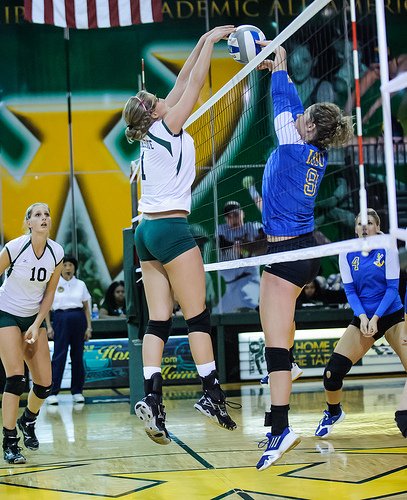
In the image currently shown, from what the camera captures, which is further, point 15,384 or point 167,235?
point 15,384

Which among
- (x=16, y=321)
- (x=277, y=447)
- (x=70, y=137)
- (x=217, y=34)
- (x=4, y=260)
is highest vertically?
(x=70, y=137)

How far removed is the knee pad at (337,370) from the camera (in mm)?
7246

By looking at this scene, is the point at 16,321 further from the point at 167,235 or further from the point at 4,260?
the point at 167,235

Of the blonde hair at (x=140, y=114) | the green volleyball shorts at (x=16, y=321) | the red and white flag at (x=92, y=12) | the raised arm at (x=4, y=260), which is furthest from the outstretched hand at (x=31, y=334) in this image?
the red and white flag at (x=92, y=12)

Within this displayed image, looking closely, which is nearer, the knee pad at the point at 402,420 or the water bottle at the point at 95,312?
the knee pad at the point at 402,420

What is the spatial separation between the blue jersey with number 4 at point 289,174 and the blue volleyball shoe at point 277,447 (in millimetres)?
1220

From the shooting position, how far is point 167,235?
5160mm

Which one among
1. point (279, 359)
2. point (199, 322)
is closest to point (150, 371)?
point (199, 322)

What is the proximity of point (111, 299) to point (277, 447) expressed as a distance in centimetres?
948

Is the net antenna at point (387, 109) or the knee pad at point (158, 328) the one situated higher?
the net antenna at point (387, 109)

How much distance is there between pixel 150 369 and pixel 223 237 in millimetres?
4974

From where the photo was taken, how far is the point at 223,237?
10.2 meters

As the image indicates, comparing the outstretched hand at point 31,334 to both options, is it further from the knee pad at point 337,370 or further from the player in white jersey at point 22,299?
the knee pad at point 337,370

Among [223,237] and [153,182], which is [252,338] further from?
[153,182]
